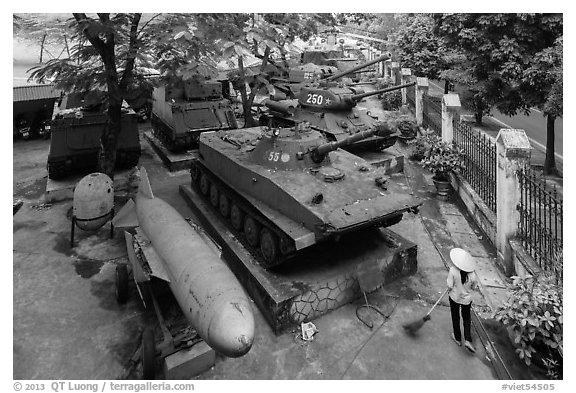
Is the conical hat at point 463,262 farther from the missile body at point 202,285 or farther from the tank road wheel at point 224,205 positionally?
the tank road wheel at point 224,205

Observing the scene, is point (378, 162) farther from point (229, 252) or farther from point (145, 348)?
point (145, 348)

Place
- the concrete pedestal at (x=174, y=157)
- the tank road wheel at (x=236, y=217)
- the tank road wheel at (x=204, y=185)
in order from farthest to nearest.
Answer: the concrete pedestal at (x=174, y=157)
the tank road wheel at (x=204, y=185)
the tank road wheel at (x=236, y=217)

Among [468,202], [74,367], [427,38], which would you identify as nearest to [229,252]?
[74,367]

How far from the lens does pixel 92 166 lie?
1296 cm

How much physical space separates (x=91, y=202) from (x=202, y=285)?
532 cm

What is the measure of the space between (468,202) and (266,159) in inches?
213

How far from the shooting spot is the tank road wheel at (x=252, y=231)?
8109 mm

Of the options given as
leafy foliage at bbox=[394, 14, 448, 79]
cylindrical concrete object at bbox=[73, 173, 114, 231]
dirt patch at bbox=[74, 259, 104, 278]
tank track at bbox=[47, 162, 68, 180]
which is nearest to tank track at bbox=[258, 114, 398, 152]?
cylindrical concrete object at bbox=[73, 173, 114, 231]

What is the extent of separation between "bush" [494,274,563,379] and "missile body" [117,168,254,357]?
364cm

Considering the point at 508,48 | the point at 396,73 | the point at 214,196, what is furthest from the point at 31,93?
the point at 508,48

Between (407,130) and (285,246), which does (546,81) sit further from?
(285,246)

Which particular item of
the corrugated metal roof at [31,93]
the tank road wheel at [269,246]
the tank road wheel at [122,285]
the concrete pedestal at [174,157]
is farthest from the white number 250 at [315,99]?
the corrugated metal roof at [31,93]

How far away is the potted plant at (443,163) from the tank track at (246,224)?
5.75 metres

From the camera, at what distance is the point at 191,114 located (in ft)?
48.7
